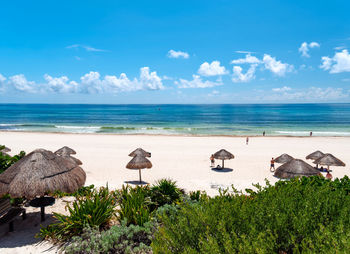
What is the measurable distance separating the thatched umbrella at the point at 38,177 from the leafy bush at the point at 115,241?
1.76 metres

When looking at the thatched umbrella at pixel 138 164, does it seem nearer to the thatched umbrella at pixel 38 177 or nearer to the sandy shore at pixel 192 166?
the sandy shore at pixel 192 166

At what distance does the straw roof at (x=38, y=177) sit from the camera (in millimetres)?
6266

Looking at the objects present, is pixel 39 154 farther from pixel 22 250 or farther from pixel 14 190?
pixel 22 250

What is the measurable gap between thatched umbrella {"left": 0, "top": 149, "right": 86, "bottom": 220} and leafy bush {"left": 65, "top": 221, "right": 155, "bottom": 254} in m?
1.76

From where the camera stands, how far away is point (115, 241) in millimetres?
5453

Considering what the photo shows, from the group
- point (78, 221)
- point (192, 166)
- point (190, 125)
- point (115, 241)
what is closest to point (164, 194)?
point (115, 241)

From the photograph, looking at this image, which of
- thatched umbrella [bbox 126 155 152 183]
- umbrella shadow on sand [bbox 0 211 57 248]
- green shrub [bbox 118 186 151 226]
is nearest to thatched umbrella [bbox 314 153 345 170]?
thatched umbrella [bbox 126 155 152 183]

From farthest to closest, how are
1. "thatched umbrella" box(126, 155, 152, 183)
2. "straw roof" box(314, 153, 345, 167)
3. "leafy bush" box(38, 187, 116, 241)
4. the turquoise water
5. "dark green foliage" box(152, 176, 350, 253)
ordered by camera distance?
the turquoise water
"straw roof" box(314, 153, 345, 167)
"thatched umbrella" box(126, 155, 152, 183)
"leafy bush" box(38, 187, 116, 241)
"dark green foliage" box(152, 176, 350, 253)

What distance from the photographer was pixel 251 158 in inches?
854

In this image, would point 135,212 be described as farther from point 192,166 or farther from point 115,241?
point 192,166

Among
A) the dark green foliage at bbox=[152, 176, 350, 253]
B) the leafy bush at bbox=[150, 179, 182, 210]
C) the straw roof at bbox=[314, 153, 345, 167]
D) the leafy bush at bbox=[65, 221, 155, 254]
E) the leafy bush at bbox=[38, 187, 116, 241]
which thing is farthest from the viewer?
the straw roof at bbox=[314, 153, 345, 167]

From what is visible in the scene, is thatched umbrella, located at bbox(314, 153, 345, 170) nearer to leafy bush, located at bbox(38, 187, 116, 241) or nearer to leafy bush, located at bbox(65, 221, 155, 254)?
leafy bush, located at bbox(65, 221, 155, 254)

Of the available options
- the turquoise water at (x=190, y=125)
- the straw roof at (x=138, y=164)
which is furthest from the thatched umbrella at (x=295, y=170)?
the turquoise water at (x=190, y=125)

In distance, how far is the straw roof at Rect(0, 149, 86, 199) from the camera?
6266 millimetres
